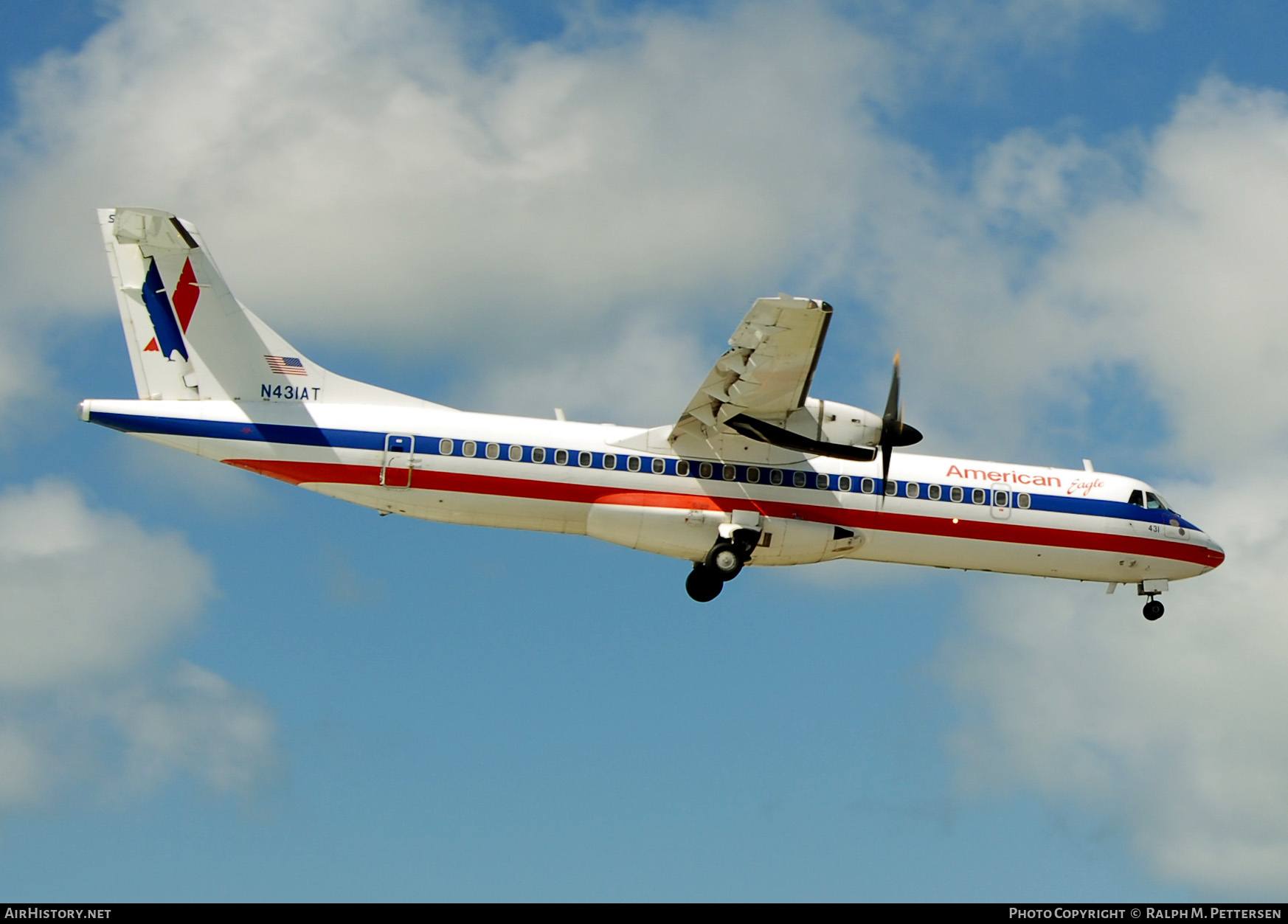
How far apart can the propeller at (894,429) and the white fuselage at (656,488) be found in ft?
5.82

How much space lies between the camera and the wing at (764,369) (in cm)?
2589

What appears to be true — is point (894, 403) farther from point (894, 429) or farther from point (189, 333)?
point (189, 333)

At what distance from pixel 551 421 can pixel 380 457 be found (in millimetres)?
3621

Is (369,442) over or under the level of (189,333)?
under

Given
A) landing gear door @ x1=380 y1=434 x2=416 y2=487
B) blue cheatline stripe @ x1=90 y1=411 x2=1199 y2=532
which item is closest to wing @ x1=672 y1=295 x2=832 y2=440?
blue cheatline stripe @ x1=90 y1=411 x2=1199 y2=532

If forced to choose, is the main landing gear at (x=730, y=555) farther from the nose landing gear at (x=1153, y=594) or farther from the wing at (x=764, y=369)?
the nose landing gear at (x=1153, y=594)

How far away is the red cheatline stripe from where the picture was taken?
92.8 feet

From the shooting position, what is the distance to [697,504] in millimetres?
29547

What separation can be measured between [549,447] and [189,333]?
296 inches

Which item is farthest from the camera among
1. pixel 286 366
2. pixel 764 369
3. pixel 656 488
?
pixel 656 488

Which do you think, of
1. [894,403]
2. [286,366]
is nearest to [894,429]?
[894,403]

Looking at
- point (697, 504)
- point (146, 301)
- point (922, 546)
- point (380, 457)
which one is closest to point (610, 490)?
point (697, 504)

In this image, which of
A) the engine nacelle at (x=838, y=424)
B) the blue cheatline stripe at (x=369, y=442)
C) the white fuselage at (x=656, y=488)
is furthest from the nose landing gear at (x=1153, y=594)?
the engine nacelle at (x=838, y=424)

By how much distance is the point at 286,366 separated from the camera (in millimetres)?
29094
